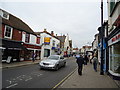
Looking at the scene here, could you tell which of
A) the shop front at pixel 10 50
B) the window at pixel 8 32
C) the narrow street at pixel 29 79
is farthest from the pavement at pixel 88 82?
the window at pixel 8 32

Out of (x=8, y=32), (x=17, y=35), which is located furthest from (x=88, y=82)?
(x=17, y=35)

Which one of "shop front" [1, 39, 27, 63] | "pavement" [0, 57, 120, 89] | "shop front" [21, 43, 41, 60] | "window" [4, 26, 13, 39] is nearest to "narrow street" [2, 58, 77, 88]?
"pavement" [0, 57, 120, 89]

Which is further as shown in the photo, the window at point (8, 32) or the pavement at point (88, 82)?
the window at point (8, 32)

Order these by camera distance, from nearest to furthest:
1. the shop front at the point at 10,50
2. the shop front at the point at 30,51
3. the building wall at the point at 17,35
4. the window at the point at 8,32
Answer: the shop front at the point at 10,50 → the window at the point at 8,32 → the building wall at the point at 17,35 → the shop front at the point at 30,51

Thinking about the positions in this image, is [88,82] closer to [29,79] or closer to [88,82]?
[88,82]

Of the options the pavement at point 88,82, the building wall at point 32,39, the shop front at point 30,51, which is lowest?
the pavement at point 88,82

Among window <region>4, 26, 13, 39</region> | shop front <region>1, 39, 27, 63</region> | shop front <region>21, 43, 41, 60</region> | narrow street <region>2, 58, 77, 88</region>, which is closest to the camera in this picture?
narrow street <region>2, 58, 77, 88</region>

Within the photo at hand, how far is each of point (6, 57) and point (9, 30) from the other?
413cm

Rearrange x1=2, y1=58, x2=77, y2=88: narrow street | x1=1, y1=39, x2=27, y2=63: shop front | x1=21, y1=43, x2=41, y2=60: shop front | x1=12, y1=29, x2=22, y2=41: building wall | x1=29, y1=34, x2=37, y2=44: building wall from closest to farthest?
x1=2, y1=58, x2=77, y2=88: narrow street → x1=1, y1=39, x2=27, y2=63: shop front → x1=12, y1=29, x2=22, y2=41: building wall → x1=21, y1=43, x2=41, y2=60: shop front → x1=29, y1=34, x2=37, y2=44: building wall

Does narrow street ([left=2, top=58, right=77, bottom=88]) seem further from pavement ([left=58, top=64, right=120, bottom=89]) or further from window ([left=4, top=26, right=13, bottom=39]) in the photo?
window ([left=4, top=26, right=13, bottom=39])

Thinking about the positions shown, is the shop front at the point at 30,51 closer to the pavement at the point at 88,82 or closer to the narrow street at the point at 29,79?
the narrow street at the point at 29,79

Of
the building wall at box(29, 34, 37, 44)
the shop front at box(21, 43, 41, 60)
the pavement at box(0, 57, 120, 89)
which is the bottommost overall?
the pavement at box(0, 57, 120, 89)

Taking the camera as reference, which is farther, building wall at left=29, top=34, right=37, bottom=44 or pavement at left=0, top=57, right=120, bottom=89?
building wall at left=29, top=34, right=37, bottom=44

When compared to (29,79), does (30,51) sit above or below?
above
